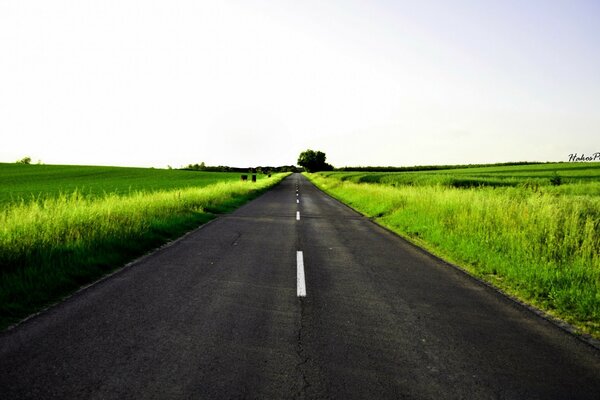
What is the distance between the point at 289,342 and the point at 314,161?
165659mm

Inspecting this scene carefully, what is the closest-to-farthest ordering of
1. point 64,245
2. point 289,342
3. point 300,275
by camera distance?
point 289,342, point 300,275, point 64,245

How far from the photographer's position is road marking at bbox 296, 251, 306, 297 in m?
5.83

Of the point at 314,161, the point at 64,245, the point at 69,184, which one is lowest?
the point at 64,245

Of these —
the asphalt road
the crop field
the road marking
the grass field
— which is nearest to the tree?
the crop field

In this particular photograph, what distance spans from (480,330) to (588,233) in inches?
211

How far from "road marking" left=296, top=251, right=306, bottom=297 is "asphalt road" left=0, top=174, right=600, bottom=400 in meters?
0.09

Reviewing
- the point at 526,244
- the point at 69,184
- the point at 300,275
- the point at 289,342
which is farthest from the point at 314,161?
the point at 289,342

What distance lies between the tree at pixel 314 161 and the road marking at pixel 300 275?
160230mm

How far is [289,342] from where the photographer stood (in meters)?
4.05

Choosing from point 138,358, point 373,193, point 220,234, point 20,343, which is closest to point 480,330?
point 138,358

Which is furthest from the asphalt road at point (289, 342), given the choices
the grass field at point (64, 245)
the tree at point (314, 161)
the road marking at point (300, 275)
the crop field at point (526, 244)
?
the tree at point (314, 161)

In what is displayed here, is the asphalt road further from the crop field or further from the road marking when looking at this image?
the crop field

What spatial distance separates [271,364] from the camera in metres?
3.56

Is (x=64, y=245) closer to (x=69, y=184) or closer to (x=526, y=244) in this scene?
(x=526, y=244)
